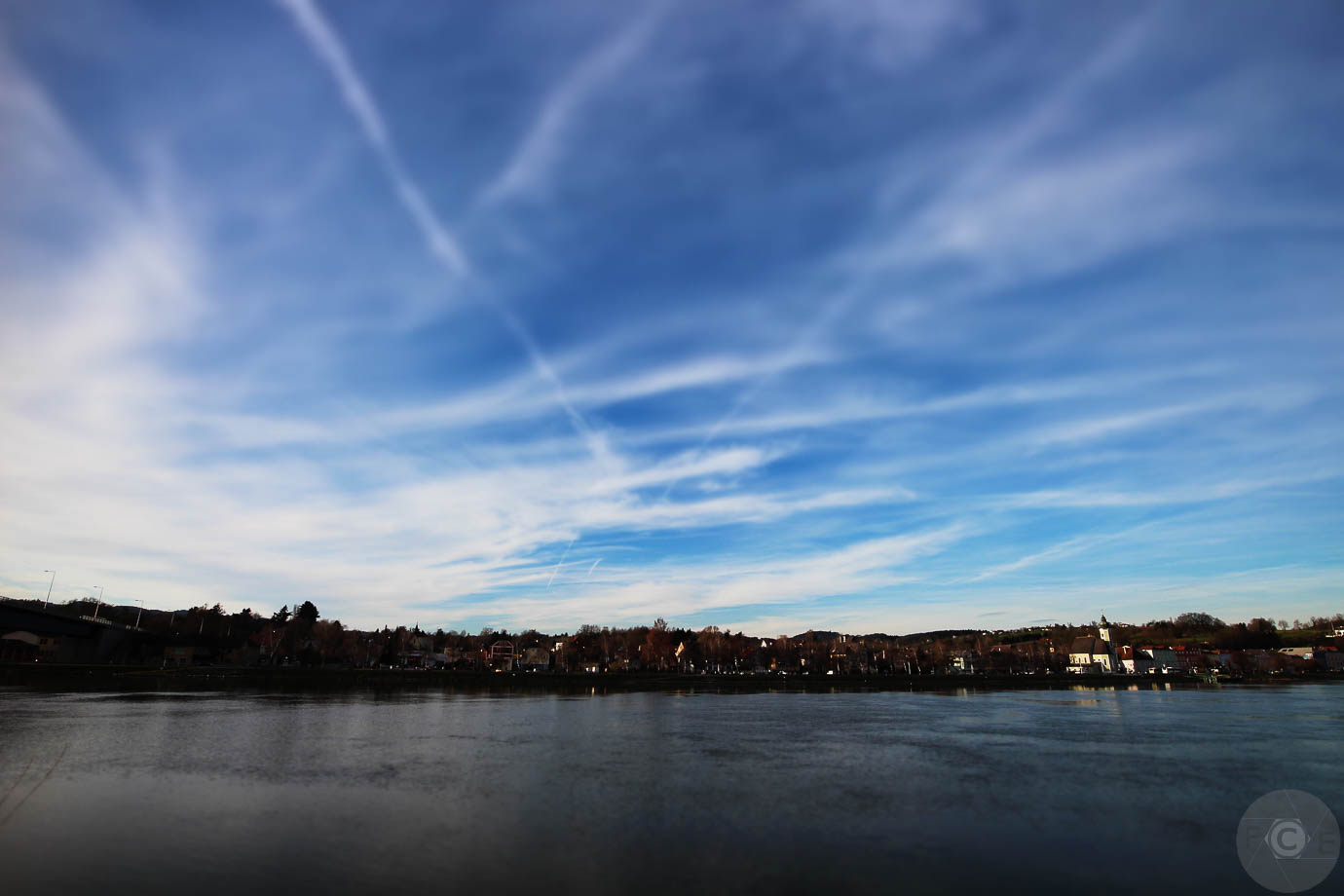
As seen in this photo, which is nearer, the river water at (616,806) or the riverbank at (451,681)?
the river water at (616,806)

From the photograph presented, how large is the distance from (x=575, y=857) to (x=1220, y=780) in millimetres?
33399

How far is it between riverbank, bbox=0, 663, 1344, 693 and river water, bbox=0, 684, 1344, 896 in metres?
58.4

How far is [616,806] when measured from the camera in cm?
2648

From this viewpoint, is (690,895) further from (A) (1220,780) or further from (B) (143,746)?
(B) (143,746)

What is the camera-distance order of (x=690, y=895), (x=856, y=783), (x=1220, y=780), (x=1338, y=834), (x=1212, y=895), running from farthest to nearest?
(x=1220, y=780), (x=856, y=783), (x=1338, y=834), (x=1212, y=895), (x=690, y=895)

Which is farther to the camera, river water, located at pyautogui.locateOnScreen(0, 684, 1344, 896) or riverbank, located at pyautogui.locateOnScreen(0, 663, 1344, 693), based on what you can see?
riverbank, located at pyautogui.locateOnScreen(0, 663, 1344, 693)

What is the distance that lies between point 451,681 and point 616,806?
116556 mm

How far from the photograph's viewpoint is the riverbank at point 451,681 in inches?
4077

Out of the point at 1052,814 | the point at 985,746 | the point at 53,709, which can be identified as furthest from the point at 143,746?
the point at 985,746

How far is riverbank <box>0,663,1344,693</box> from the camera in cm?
10356

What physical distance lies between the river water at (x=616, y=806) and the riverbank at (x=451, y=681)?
192 feet

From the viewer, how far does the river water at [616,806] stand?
61.1 ft

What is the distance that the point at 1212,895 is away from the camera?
18531 millimetres

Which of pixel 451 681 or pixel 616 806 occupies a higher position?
pixel 616 806
